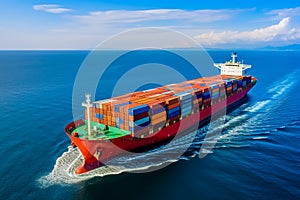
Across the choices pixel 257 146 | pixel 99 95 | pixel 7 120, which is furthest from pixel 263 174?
pixel 99 95

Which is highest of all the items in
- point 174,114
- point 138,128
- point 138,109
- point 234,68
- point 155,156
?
point 234,68

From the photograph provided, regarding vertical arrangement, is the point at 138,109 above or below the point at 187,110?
above

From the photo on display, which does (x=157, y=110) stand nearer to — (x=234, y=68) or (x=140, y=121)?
(x=140, y=121)

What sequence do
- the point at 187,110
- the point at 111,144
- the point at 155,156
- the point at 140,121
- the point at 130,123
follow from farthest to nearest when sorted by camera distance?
the point at 187,110 → the point at 155,156 → the point at 140,121 → the point at 130,123 → the point at 111,144

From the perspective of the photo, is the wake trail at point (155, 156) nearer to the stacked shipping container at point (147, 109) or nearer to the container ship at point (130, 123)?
the container ship at point (130, 123)

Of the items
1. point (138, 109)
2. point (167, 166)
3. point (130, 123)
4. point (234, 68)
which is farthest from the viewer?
point (234, 68)

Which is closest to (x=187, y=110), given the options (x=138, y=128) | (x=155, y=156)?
(x=155, y=156)

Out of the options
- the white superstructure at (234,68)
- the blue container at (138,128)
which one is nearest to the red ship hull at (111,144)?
the blue container at (138,128)

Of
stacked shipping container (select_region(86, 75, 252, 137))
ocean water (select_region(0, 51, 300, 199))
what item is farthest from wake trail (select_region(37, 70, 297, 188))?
stacked shipping container (select_region(86, 75, 252, 137))

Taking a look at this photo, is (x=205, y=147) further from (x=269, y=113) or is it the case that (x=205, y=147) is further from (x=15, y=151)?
(x=15, y=151)

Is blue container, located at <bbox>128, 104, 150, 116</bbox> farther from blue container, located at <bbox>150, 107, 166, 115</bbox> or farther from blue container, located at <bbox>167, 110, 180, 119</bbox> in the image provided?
blue container, located at <bbox>167, 110, 180, 119</bbox>

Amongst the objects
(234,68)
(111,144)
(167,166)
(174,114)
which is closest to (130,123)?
(111,144)

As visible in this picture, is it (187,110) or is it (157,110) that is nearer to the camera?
(157,110)

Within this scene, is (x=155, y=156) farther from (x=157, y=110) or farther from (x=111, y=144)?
(x=111, y=144)
